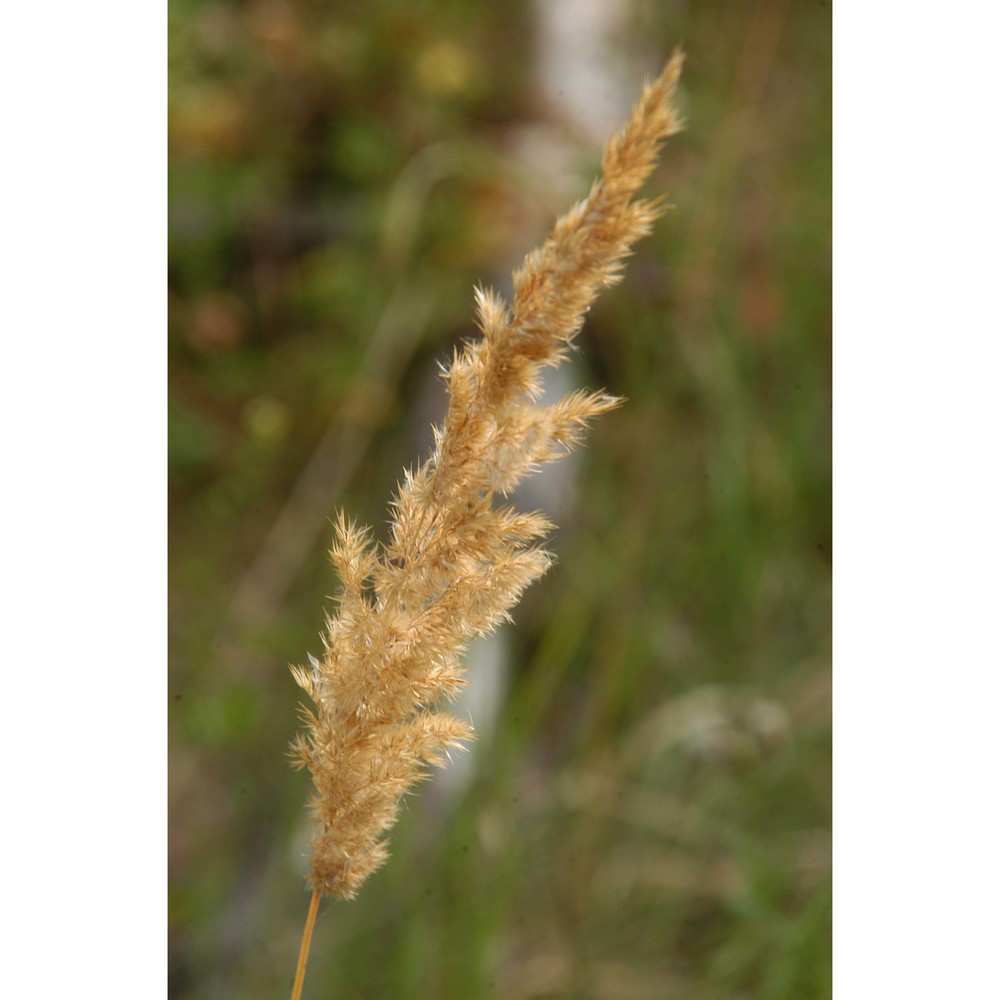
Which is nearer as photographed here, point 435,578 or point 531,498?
point 435,578

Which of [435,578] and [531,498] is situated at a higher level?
[531,498]

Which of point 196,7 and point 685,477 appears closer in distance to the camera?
point 196,7

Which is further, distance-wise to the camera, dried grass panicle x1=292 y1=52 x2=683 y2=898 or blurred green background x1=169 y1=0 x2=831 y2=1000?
blurred green background x1=169 y1=0 x2=831 y2=1000

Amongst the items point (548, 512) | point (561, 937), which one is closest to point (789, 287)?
point (548, 512)
